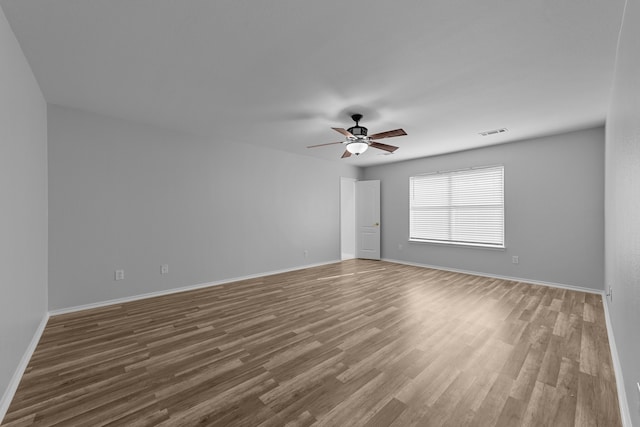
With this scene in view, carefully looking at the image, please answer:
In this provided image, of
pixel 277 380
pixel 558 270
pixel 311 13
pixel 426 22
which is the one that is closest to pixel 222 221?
pixel 277 380

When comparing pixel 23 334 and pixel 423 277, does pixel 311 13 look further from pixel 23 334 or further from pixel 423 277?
pixel 423 277

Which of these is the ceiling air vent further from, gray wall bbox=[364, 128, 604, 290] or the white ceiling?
gray wall bbox=[364, 128, 604, 290]

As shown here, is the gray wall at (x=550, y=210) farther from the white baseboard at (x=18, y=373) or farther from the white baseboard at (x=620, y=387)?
the white baseboard at (x=18, y=373)

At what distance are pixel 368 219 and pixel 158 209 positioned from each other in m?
4.80

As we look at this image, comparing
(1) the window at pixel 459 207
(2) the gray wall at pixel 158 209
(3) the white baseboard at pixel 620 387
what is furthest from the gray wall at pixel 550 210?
(2) the gray wall at pixel 158 209

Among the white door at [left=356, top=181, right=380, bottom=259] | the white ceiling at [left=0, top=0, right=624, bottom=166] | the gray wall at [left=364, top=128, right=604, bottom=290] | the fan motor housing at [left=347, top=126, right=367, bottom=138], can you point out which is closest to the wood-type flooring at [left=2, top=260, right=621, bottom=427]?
the gray wall at [left=364, top=128, right=604, bottom=290]

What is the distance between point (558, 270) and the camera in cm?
441

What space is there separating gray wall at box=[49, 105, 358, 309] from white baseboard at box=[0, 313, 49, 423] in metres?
0.82

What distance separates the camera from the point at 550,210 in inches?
177

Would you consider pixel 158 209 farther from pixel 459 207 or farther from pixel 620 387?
pixel 459 207

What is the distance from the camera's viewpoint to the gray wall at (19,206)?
175 centimetres

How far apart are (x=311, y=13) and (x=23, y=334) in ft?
10.7

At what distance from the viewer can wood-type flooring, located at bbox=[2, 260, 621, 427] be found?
5.24 feet

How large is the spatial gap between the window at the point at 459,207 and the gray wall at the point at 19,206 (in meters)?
6.19
